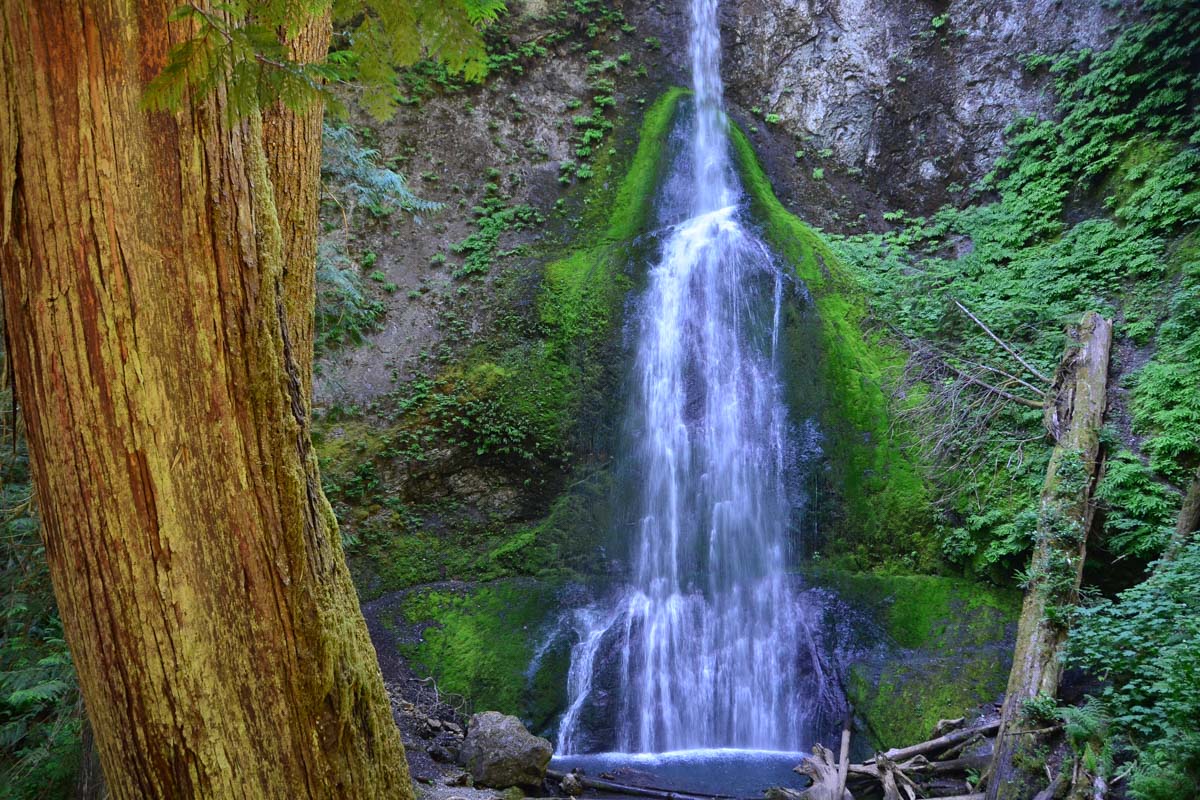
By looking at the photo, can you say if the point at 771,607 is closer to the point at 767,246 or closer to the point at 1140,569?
the point at 1140,569

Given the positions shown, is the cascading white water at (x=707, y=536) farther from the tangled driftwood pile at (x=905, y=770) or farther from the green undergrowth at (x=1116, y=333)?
the green undergrowth at (x=1116, y=333)

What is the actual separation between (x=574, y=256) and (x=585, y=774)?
8.11 metres

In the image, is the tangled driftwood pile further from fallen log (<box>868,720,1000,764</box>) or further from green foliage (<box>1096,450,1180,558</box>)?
green foliage (<box>1096,450,1180,558</box>)

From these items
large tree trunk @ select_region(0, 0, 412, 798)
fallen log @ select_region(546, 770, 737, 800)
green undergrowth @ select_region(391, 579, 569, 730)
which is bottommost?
fallen log @ select_region(546, 770, 737, 800)

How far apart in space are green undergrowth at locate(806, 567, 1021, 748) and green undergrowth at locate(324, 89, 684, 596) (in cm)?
370

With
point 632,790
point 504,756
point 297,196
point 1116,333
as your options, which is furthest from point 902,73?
point 297,196

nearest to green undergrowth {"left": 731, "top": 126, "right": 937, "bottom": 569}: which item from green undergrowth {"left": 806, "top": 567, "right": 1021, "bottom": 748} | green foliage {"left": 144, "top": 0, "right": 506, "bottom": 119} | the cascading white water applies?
green undergrowth {"left": 806, "top": 567, "right": 1021, "bottom": 748}

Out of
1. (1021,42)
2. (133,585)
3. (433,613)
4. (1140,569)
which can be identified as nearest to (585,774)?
(433,613)

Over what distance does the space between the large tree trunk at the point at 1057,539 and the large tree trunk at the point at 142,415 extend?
5.82 m

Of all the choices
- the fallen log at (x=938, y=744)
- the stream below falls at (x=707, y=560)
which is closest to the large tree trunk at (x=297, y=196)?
the stream below falls at (x=707, y=560)

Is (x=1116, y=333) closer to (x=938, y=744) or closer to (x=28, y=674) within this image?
(x=938, y=744)

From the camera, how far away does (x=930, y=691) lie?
7.27m

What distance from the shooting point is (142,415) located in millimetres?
1350

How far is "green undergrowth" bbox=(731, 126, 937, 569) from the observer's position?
28.5ft
